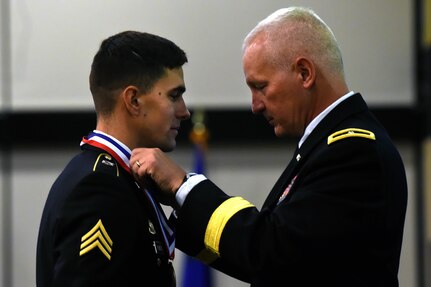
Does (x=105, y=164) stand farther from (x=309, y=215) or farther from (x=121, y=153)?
(x=309, y=215)

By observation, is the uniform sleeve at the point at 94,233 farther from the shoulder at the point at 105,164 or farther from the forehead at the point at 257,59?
the forehead at the point at 257,59

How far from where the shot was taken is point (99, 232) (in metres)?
2.01

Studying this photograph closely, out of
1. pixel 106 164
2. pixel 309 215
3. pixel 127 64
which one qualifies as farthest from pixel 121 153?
pixel 309 215

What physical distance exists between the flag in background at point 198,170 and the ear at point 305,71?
2.57 meters

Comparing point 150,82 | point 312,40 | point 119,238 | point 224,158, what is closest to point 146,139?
point 150,82

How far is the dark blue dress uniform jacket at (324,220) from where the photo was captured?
6.82ft

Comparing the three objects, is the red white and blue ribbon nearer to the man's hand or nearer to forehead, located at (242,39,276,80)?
the man's hand

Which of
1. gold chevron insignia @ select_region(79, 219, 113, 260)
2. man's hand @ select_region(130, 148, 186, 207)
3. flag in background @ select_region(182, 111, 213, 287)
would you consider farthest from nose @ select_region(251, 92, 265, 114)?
flag in background @ select_region(182, 111, 213, 287)

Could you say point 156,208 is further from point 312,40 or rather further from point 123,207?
point 312,40

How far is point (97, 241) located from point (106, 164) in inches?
8.8

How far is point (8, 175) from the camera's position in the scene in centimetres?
536

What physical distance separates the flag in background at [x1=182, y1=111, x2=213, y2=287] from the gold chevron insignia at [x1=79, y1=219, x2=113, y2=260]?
2717 millimetres

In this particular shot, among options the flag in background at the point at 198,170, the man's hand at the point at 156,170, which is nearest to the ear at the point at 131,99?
the man's hand at the point at 156,170

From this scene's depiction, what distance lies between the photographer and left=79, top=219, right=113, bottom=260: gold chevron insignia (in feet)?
6.56
